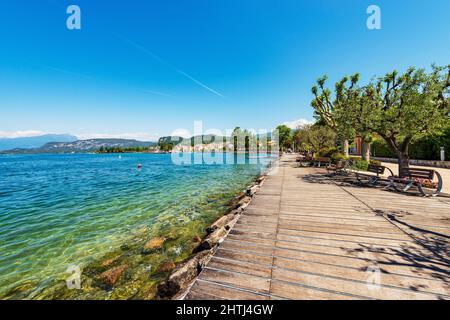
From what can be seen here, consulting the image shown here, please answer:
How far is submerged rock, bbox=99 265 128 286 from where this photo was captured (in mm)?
4543

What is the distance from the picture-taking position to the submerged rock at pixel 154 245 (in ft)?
19.2

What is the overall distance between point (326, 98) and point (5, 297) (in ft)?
87.1

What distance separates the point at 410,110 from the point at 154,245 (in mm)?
12715

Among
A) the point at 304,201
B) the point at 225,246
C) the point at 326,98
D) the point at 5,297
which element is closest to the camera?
the point at 225,246

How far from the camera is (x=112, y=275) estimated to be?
4680 mm

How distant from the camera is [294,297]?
8.19ft

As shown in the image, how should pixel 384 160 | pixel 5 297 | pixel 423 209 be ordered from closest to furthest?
pixel 5 297 < pixel 423 209 < pixel 384 160

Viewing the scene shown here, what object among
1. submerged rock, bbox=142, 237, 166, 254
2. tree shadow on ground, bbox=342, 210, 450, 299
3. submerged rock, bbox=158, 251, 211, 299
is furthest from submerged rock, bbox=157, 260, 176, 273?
tree shadow on ground, bbox=342, 210, 450, 299

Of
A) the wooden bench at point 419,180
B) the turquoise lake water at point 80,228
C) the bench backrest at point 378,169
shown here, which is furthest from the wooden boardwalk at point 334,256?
the bench backrest at point 378,169

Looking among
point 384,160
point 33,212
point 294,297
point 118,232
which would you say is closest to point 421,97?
point 294,297

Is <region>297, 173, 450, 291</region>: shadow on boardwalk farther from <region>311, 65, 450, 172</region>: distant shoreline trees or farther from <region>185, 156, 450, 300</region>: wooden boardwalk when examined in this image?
<region>311, 65, 450, 172</region>: distant shoreline trees

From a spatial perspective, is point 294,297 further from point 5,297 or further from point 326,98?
point 326,98
